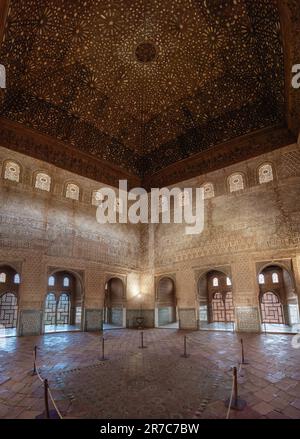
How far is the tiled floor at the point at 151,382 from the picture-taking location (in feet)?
11.0

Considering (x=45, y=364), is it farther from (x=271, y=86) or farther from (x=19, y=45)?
(x=271, y=86)

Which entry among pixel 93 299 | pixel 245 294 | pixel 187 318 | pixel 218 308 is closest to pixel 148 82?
pixel 245 294

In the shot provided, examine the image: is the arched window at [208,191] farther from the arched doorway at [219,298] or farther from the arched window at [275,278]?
the arched window at [275,278]

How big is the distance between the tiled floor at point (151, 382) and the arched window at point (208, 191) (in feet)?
24.4

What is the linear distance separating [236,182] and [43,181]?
9.18 metres

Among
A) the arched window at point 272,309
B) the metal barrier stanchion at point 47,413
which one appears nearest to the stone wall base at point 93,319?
the metal barrier stanchion at point 47,413

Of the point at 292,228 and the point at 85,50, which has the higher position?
the point at 85,50

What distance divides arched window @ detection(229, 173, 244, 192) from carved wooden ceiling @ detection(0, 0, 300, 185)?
2.90ft

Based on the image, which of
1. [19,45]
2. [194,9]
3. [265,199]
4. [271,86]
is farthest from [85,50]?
[265,199]

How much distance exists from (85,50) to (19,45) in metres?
2.42

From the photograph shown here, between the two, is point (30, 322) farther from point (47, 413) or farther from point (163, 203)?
point (163, 203)

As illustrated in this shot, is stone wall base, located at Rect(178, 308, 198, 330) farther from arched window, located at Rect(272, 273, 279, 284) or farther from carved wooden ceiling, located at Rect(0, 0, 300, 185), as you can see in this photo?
carved wooden ceiling, located at Rect(0, 0, 300, 185)

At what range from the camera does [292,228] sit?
10.3 metres
